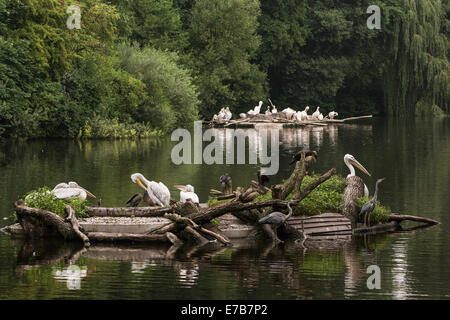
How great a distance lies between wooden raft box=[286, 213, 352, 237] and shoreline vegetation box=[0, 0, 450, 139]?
2329 cm

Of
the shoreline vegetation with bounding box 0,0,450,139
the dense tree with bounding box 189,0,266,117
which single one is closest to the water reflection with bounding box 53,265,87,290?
the shoreline vegetation with bounding box 0,0,450,139

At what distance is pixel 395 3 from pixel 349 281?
6240 cm

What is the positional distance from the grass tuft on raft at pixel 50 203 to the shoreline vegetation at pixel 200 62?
21.6 m

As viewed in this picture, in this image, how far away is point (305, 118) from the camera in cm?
5991

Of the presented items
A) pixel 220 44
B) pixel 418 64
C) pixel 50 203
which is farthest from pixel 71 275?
pixel 418 64

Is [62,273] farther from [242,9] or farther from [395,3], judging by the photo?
[395,3]

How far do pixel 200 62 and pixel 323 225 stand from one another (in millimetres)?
48009

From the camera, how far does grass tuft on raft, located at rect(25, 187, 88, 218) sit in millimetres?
17703

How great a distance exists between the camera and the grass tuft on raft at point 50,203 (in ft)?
58.1

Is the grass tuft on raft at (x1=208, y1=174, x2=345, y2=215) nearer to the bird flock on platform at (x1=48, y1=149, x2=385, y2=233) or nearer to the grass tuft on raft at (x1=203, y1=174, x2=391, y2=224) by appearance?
the grass tuft on raft at (x1=203, y1=174, x2=391, y2=224)

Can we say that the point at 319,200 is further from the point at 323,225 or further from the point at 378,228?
the point at 378,228

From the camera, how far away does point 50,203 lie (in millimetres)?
17766

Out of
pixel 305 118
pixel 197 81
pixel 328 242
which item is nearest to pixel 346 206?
pixel 328 242

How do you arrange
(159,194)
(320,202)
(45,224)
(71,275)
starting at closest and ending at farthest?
(71,275) < (45,224) < (320,202) < (159,194)
